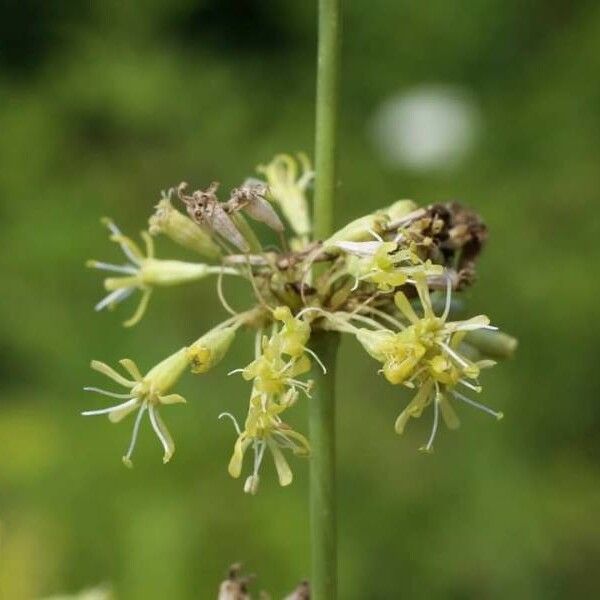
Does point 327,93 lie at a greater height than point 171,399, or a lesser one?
greater

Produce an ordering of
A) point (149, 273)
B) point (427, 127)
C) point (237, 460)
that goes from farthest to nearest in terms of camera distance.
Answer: point (427, 127)
point (149, 273)
point (237, 460)

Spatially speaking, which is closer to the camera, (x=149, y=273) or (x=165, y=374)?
(x=165, y=374)

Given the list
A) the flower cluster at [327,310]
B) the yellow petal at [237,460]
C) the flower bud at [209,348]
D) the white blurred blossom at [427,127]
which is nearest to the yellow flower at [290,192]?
the flower cluster at [327,310]

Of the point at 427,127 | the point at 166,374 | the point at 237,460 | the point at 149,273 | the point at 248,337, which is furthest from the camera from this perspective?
the point at 427,127

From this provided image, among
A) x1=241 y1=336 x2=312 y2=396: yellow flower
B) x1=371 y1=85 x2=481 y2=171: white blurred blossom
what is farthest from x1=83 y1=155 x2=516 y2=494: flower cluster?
x1=371 y1=85 x2=481 y2=171: white blurred blossom

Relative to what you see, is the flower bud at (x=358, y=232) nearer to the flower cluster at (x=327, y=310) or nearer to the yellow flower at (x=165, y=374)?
the flower cluster at (x=327, y=310)

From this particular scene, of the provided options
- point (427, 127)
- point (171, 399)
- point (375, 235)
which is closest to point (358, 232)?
point (375, 235)

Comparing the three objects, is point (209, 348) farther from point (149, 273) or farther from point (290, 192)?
point (290, 192)
